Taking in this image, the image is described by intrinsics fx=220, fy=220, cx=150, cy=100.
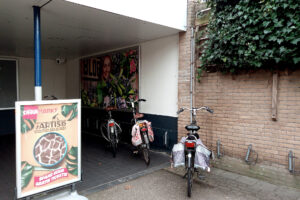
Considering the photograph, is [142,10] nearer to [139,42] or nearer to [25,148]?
[139,42]

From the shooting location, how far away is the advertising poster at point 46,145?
274 cm

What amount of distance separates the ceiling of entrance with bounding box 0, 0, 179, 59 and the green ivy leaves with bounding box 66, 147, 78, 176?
2372 mm

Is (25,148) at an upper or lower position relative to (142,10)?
lower

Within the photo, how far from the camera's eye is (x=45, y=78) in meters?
9.30

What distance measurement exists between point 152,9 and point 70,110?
2.67 metres

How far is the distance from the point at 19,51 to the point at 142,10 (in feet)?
17.5

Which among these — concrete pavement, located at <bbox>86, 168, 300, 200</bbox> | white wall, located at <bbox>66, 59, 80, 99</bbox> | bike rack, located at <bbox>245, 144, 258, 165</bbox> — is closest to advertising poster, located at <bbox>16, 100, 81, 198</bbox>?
concrete pavement, located at <bbox>86, 168, 300, 200</bbox>

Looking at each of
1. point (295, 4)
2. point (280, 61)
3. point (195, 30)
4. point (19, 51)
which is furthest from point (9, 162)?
point (295, 4)

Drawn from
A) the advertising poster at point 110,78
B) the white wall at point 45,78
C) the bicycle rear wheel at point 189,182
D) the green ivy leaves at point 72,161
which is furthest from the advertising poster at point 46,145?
the white wall at point 45,78

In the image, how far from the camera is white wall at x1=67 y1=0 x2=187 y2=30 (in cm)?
385

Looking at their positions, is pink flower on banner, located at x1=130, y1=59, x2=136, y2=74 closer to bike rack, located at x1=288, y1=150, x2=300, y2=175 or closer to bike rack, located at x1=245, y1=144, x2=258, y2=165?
bike rack, located at x1=245, y1=144, x2=258, y2=165

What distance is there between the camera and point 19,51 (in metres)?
7.48

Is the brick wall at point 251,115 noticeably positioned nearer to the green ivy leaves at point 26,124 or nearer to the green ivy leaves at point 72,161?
the green ivy leaves at point 72,161

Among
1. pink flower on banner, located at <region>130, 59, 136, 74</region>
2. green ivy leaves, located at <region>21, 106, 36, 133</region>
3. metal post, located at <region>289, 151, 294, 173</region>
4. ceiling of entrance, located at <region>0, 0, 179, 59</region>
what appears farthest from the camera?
pink flower on banner, located at <region>130, 59, 136, 74</region>
